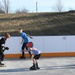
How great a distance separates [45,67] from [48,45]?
4361 millimetres

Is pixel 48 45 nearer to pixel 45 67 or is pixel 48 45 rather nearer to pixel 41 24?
pixel 45 67

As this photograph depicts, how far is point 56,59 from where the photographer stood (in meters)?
18.4


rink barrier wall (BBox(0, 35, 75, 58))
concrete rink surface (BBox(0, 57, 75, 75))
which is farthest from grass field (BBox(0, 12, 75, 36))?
concrete rink surface (BBox(0, 57, 75, 75))

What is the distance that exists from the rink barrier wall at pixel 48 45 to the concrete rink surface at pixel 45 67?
2.60 ft

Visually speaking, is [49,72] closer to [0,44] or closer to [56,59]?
[0,44]

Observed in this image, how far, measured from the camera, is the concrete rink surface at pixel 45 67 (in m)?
13.6

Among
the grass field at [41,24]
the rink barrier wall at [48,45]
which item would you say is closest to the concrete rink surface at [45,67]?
the rink barrier wall at [48,45]

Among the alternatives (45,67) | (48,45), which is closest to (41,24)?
(48,45)

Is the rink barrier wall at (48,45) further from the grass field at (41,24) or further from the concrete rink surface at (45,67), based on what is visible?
the grass field at (41,24)

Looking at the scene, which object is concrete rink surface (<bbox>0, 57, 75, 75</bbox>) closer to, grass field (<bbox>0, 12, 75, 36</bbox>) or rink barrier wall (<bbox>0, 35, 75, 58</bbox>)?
rink barrier wall (<bbox>0, 35, 75, 58</bbox>)

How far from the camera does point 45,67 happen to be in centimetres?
1526

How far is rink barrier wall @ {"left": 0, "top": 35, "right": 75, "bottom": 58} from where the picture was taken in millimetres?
19203

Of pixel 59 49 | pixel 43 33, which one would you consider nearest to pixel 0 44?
pixel 59 49

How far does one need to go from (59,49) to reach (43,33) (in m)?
14.9
